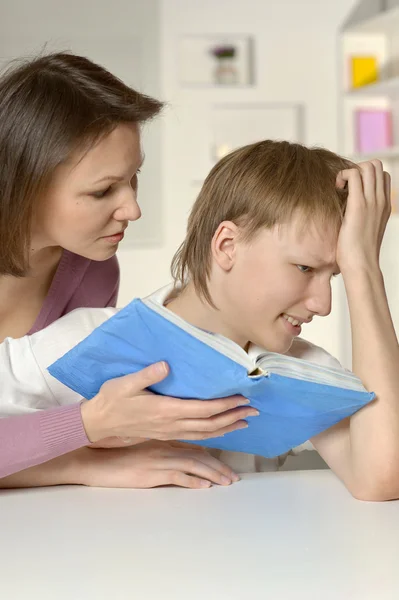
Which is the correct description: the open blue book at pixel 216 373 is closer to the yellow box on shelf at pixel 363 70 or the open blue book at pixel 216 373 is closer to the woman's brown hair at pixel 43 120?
the woman's brown hair at pixel 43 120

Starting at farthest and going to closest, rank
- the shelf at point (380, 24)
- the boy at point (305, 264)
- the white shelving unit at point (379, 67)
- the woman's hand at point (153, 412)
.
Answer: the white shelving unit at point (379, 67)
the shelf at point (380, 24)
the boy at point (305, 264)
the woman's hand at point (153, 412)

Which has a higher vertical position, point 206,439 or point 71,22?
point 71,22

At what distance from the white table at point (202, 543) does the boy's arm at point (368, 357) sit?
Answer: 0.11 ft

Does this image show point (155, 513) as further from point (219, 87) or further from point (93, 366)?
point (219, 87)

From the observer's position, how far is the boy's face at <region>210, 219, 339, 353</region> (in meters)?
1.18

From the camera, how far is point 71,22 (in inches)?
206

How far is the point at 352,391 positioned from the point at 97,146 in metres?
0.57

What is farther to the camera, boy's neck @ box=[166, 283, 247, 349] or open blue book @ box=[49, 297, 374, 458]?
boy's neck @ box=[166, 283, 247, 349]

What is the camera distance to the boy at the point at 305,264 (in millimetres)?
1155

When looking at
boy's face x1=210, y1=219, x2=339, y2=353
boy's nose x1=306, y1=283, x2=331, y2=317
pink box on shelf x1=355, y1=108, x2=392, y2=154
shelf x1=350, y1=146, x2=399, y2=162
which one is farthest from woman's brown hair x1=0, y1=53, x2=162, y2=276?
pink box on shelf x1=355, y1=108, x2=392, y2=154

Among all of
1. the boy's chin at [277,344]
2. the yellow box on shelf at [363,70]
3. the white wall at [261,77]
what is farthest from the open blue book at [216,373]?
the yellow box on shelf at [363,70]

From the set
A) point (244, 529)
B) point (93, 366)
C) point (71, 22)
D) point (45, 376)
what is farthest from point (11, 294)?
point (71, 22)

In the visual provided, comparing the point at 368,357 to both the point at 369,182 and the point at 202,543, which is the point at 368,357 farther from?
the point at 202,543

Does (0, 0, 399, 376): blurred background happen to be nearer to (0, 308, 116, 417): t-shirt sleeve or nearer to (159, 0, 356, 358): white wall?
(159, 0, 356, 358): white wall
